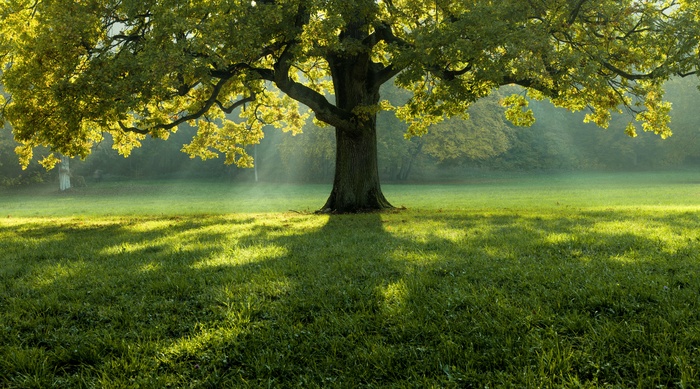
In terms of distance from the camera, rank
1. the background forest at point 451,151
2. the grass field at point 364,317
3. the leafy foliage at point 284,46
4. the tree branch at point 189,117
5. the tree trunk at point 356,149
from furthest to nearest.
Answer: the background forest at point 451,151, the tree trunk at point 356,149, the tree branch at point 189,117, the leafy foliage at point 284,46, the grass field at point 364,317

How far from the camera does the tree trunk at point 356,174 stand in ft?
55.7

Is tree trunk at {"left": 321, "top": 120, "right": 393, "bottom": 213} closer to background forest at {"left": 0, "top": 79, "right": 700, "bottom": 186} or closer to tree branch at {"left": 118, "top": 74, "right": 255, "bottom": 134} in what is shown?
tree branch at {"left": 118, "top": 74, "right": 255, "bottom": 134}

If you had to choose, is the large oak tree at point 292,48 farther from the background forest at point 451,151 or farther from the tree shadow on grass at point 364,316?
the background forest at point 451,151

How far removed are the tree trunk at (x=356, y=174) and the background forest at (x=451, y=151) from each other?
3167cm

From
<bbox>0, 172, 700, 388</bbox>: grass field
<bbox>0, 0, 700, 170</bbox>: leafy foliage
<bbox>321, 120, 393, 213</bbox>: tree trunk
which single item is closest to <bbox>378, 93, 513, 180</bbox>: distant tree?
<bbox>321, 120, 393, 213</bbox>: tree trunk

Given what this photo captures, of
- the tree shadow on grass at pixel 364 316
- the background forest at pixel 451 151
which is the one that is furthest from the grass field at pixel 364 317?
the background forest at pixel 451 151

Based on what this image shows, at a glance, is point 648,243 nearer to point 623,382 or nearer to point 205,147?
point 623,382

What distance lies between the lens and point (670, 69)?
1186 centimetres

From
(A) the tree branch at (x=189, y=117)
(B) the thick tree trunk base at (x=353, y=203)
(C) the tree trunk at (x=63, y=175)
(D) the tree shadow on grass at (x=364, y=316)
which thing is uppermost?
(A) the tree branch at (x=189, y=117)

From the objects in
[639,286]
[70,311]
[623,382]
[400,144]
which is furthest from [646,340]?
[400,144]

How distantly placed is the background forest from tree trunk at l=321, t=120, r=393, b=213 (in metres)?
31.7

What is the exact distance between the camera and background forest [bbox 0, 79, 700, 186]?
1928 inches

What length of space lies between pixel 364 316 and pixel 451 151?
44.4 m

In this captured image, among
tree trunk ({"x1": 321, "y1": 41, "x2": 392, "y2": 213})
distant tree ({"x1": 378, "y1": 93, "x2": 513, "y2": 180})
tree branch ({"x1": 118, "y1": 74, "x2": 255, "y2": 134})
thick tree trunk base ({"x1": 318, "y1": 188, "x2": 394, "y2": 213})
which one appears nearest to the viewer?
tree branch ({"x1": 118, "y1": 74, "x2": 255, "y2": 134})
